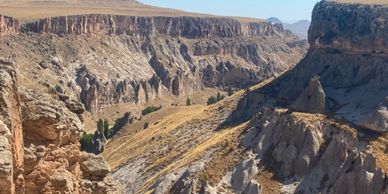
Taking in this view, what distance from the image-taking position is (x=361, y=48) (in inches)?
3848

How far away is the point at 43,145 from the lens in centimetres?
2366

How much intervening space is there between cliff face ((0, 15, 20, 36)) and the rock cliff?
13679 centimetres

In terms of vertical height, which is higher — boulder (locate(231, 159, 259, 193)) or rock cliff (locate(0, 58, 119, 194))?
rock cliff (locate(0, 58, 119, 194))

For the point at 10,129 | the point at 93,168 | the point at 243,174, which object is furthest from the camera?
the point at 243,174

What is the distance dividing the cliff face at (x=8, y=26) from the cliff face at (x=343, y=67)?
274 feet

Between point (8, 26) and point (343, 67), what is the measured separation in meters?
98.1

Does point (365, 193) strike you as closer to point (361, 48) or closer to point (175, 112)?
point (361, 48)

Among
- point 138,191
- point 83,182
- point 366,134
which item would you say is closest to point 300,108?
point 366,134

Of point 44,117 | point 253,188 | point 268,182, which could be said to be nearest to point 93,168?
point 44,117

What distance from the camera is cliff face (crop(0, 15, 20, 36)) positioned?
156 meters

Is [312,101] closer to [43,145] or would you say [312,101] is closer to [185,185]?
[185,185]

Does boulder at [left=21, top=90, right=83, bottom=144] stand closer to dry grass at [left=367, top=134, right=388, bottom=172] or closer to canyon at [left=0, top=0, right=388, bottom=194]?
canyon at [left=0, top=0, right=388, bottom=194]

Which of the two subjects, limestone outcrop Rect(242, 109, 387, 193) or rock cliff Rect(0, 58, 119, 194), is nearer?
rock cliff Rect(0, 58, 119, 194)

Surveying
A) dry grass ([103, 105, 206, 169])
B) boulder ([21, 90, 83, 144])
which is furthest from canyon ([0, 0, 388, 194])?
dry grass ([103, 105, 206, 169])
